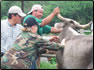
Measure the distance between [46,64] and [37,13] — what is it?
283 cm

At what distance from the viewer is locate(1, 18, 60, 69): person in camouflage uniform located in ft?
20.7

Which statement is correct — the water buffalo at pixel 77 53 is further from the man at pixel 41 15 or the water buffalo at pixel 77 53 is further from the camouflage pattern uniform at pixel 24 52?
the camouflage pattern uniform at pixel 24 52

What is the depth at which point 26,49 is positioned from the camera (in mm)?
6367

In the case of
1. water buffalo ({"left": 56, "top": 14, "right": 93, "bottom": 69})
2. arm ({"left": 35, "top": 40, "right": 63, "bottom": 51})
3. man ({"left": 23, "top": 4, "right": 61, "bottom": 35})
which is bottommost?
water buffalo ({"left": 56, "top": 14, "right": 93, "bottom": 69})

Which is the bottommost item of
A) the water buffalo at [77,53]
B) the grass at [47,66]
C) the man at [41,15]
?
the grass at [47,66]

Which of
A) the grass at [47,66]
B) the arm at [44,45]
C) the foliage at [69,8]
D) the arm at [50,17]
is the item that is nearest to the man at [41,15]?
the arm at [50,17]

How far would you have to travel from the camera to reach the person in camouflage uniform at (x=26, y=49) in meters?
6.32

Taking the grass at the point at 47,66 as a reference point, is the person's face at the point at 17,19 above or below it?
above

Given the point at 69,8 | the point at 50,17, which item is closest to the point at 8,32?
the point at 50,17

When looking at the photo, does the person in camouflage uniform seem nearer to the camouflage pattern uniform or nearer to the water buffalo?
the camouflage pattern uniform

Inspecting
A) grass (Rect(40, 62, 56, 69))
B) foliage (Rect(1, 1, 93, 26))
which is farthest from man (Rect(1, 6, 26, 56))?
foliage (Rect(1, 1, 93, 26))

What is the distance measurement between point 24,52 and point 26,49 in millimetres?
66

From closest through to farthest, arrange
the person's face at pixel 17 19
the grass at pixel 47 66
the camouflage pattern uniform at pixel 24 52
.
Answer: the camouflage pattern uniform at pixel 24 52 < the person's face at pixel 17 19 < the grass at pixel 47 66

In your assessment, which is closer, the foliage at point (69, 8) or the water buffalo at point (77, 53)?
the water buffalo at point (77, 53)
